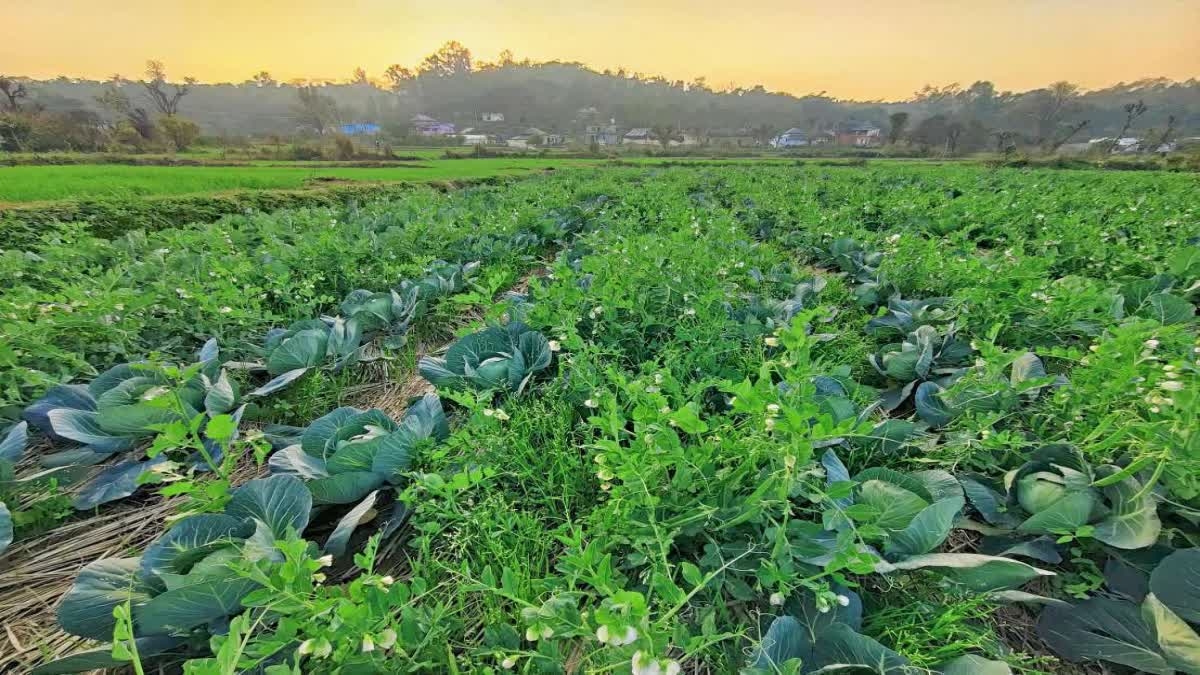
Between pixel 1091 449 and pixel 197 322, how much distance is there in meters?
4.40

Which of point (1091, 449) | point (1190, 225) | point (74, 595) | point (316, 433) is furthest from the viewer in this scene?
point (1190, 225)

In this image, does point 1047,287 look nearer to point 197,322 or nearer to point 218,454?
point 218,454

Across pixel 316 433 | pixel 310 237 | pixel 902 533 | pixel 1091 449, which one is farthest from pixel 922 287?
pixel 310 237

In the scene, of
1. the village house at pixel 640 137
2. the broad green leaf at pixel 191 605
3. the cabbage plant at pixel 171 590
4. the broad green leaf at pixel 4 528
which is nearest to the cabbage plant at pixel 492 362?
the cabbage plant at pixel 171 590

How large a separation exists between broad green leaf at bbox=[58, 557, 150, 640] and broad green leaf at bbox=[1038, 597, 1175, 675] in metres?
2.51

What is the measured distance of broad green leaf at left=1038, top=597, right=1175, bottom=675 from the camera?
3.72 ft

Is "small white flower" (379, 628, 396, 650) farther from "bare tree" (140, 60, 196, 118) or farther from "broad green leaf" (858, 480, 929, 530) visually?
"bare tree" (140, 60, 196, 118)

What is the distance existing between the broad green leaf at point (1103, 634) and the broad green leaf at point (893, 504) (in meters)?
0.42

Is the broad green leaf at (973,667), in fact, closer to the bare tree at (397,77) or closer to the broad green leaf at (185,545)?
the broad green leaf at (185,545)

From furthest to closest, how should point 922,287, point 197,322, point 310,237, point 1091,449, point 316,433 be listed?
point 310,237
point 922,287
point 197,322
point 316,433
point 1091,449

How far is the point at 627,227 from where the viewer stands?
19.1ft

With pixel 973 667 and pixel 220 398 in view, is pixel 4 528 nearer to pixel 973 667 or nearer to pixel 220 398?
pixel 220 398

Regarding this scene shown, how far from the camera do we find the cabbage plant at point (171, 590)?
3.68 feet

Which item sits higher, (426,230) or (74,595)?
(426,230)
